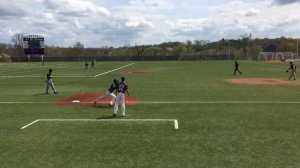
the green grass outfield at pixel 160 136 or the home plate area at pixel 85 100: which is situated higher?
the home plate area at pixel 85 100

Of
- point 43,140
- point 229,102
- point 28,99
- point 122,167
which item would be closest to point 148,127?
point 43,140

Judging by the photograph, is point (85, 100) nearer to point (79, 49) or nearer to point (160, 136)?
point (160, 136)

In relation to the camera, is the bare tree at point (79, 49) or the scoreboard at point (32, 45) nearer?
the scoreboard at point (32, 45)

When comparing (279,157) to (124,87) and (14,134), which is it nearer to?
(124,87)

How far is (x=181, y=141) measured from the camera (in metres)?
13.0

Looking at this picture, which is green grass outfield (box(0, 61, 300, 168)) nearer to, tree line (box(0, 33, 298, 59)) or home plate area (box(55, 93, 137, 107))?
home plate area (box(55, 93, 137, 107))

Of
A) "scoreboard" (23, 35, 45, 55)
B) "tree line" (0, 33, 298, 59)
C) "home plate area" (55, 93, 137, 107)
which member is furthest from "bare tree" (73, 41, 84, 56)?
Answer: "home plate area" (55, 93, 137, 107)

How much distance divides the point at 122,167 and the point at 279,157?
4400mm

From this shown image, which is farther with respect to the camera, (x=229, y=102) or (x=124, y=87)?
(x=229, y=102)

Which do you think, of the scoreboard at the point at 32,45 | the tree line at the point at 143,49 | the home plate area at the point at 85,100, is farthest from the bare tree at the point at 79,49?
the home plate area at the point at 85,100

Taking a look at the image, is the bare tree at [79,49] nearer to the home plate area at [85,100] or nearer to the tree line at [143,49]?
the tree line at [143,49]

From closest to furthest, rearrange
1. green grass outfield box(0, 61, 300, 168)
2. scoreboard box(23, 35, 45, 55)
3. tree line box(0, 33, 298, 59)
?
green grass outfield box(0, 61, 300, 168) < scoreboard box(23, 35, 45, 55) < tree line box(0, 33, 298, 59)

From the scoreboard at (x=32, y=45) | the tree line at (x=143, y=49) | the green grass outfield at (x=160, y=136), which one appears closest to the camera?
the green grass outfield at (x=160, y=136)

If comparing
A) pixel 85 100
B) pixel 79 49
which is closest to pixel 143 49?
pixel 79 49
